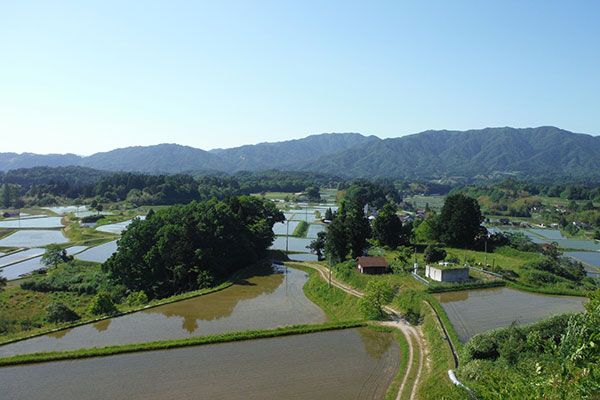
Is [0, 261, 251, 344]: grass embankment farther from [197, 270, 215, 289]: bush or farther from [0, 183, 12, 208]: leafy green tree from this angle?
[0, 183, 12, 208]: leafy green tree

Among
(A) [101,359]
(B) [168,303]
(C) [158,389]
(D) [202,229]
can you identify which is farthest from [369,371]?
(D) [202,229]

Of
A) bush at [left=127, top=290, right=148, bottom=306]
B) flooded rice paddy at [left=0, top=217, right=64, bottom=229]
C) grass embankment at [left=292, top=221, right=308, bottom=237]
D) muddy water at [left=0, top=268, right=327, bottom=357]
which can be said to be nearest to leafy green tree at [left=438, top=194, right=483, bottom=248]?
muddy water at [left=0, top=268, right=327, bottom=357]

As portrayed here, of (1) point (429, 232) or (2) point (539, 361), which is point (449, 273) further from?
(1) point (429, 232)

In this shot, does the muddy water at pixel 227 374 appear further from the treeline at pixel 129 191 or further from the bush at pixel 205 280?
the treeline at pixel 129 191

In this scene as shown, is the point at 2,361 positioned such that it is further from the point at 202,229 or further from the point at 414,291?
the point at 414,291

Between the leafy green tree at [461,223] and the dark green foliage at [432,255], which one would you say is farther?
the leafy green tree at [461,223]

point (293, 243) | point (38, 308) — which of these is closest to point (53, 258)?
point (38, 308)

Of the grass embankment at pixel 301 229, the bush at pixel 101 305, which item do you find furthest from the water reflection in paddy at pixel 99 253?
the grass embankment at pixel 301 229
